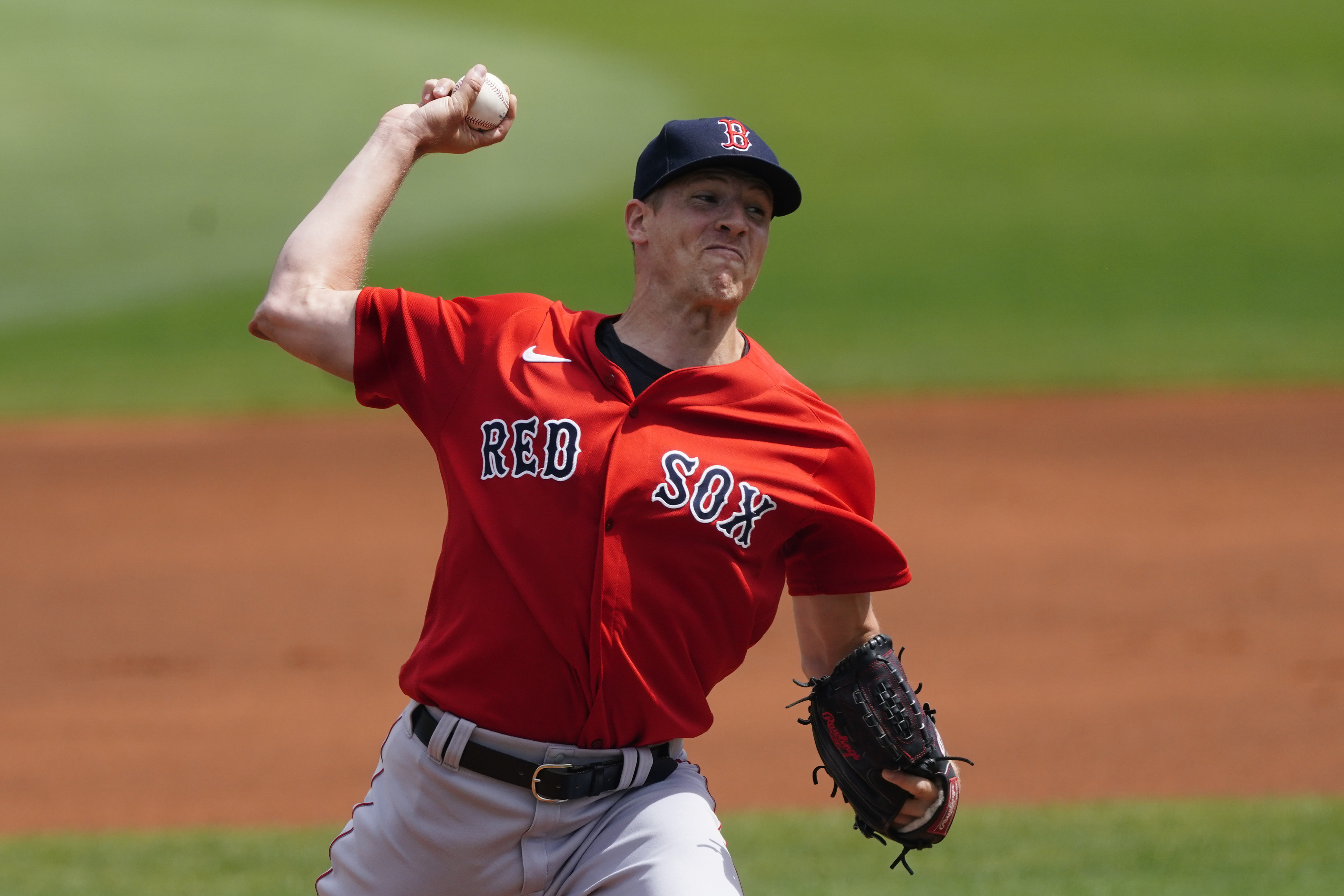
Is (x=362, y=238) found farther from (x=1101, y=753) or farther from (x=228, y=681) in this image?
(x=228, y=681)

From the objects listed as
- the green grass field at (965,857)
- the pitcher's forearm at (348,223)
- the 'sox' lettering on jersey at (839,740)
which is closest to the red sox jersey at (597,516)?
the pitcher's forearm at (348,223)

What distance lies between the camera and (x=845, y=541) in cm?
330

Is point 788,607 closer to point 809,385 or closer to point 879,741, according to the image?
point 809,385

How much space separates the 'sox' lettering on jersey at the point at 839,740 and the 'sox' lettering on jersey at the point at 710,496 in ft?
2.11

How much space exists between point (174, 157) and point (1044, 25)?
52.0ft

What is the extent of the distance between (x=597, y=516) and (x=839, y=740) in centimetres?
82

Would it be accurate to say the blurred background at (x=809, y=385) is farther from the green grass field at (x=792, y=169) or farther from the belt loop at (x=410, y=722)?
the belt loop at (x=410, y=722)

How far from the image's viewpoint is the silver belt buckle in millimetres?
3104

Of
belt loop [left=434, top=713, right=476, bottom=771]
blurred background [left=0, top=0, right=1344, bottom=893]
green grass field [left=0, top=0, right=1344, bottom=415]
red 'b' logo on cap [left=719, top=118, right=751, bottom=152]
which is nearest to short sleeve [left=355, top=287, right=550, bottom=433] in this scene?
red 'b' logo on cap [left=719, top=118, right=751, bottom=152]

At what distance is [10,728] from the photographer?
25.8 ft

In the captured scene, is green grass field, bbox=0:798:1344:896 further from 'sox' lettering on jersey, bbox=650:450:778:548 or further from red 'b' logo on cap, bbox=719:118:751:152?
red 'b' logo on cap, bbox=719:118:751:152

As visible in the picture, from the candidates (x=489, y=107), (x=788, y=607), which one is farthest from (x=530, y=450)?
(x=788, y=607)

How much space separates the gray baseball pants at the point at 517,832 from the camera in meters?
3.12

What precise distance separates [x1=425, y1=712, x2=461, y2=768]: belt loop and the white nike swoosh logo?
755mm
